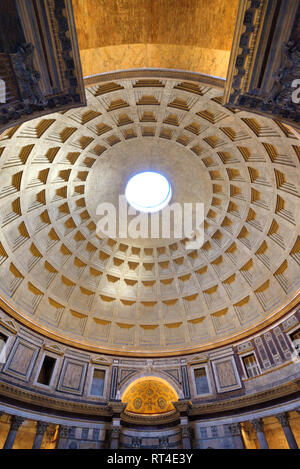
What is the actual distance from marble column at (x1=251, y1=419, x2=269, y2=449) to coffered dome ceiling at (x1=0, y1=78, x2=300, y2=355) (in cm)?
526

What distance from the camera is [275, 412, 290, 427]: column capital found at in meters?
13.9

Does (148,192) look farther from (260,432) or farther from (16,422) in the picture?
(260,432)

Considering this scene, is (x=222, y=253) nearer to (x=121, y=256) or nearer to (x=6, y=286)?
(x=121, y=256)

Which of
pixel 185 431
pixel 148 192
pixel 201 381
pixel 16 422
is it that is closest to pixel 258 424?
pixel 185 431

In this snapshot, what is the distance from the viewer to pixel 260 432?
1460 centimetres

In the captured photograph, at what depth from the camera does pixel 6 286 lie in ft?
56.0

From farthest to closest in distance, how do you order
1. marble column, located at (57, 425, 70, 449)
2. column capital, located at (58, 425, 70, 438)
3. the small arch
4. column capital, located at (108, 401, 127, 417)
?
the small arch → column capital, located at (108, 401, 127, 417) → column capital, located at (58, 425, 70, 438) → marble column, located at (57, 425, 70, 449)

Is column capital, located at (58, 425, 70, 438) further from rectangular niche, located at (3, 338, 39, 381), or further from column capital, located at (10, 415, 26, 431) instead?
rectangular niche, located at (3, 338, 39, 381)

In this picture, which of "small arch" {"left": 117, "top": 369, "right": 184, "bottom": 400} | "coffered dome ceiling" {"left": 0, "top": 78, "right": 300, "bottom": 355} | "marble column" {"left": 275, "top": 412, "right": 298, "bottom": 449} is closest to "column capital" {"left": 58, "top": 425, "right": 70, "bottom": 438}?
"small arch" {"left": 117, "top": 369, "right": 184, "bottom": 400}

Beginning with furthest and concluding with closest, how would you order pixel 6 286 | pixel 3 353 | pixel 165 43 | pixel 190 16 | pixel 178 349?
pixel 178 349 → pixel 6 286 → pixel 3 353 → pixel 165 43 → pixel 190 16

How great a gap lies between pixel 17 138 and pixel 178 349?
698 inches

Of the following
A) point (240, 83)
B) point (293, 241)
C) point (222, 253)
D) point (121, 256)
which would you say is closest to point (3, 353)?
point (121, 256)

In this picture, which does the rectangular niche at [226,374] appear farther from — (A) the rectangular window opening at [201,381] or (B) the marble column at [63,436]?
(B) the marble column at [63,436]

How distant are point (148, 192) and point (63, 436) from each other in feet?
58.0
